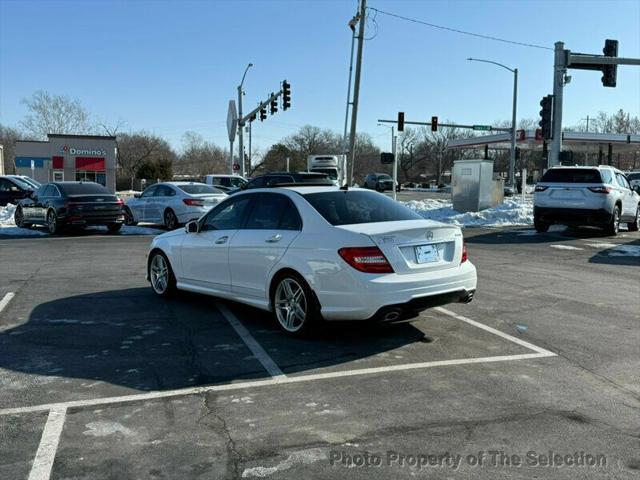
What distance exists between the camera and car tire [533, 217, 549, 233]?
58.0 ft

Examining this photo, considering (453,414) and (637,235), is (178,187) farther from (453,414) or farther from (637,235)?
(453,414)

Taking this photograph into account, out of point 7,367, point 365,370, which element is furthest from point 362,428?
point 7,367

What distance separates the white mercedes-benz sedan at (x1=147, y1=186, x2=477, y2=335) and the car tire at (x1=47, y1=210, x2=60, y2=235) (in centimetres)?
1221

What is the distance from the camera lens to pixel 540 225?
17922mm

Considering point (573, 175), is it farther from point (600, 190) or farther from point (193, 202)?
point (193, 202)

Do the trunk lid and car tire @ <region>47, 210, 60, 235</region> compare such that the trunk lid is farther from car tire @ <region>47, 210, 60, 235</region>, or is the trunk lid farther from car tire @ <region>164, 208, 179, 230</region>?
car tire @ <region>47, 210, 60, 235</region>

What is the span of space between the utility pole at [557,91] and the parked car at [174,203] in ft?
42.5

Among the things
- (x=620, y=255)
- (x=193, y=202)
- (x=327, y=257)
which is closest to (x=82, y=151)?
(x=193, y=202)

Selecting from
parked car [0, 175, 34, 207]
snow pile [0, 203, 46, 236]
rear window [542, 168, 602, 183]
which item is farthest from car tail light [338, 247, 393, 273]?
parked car [0, 175, 34, 207]

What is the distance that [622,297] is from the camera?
8586mm

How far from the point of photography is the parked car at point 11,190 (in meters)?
28.0

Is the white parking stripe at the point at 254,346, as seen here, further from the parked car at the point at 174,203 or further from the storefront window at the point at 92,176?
the storefront window at the point at 92,176

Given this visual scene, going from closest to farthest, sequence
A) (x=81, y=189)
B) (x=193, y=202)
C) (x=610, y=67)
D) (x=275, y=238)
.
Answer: (x=275, y=238), (x=193, y=202), (x=81, y=189), (x=610, y=67)

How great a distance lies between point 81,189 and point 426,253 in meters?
15.2
